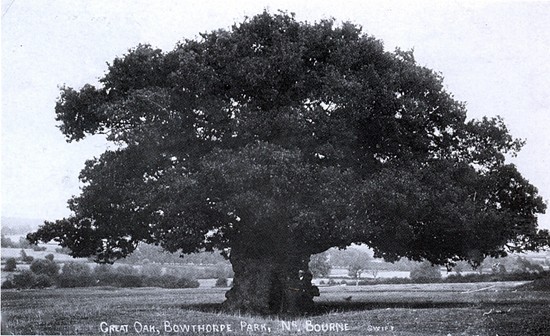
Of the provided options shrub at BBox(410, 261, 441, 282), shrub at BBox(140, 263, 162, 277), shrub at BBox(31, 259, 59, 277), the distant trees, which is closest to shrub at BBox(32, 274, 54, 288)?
shrub at BBox(31, 259, 59, 277)

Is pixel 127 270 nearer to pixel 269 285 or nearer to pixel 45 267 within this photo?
pixel 45 267

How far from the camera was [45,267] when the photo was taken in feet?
81.7

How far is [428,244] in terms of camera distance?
21.2m

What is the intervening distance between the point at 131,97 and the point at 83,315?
6812 millimetres

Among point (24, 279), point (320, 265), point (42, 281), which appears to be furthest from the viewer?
point (320, 265)

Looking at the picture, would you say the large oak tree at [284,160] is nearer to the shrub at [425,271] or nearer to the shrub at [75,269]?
the shrub at [75,269]

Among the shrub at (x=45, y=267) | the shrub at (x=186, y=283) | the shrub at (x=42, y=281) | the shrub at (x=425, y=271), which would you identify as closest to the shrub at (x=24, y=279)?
the shrub at (x=42, y=281)

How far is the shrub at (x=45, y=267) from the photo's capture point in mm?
24203

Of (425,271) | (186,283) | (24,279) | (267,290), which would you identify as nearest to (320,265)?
(186,283)

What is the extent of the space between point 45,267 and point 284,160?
45.3 ft

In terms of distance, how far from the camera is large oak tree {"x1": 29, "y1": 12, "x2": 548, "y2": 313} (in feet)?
57.6

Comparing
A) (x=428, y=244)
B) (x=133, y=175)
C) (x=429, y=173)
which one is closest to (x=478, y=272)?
(x=428, y=244)

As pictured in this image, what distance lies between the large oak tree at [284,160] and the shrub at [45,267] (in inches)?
175

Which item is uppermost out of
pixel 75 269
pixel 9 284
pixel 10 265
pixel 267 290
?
pixel 10 265
